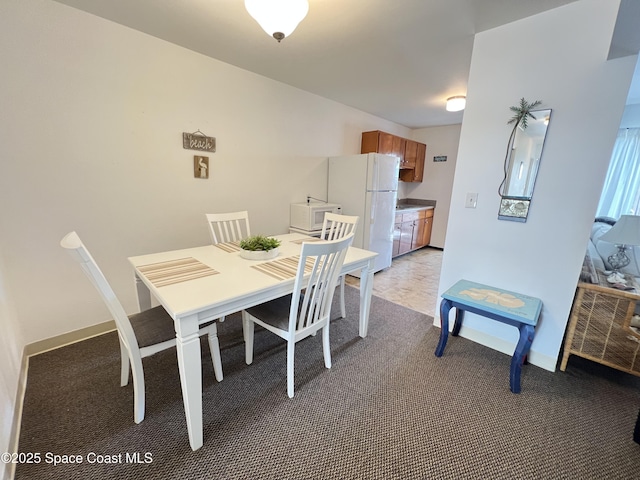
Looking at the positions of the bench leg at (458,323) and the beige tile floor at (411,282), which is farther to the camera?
the beige tile floor at (411,282)

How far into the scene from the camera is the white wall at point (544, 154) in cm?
153

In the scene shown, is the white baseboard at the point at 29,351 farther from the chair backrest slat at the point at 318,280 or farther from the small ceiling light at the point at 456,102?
the small ceiling light at the point at 456,102

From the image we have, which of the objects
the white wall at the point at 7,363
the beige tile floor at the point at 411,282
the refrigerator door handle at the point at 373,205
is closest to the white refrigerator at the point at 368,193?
the refrigerator door handle at the point at 373,205

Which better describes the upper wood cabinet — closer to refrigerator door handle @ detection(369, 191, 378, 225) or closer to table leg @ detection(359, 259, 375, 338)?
refrigerator door handle @ detection(369, 191, 378, 225)

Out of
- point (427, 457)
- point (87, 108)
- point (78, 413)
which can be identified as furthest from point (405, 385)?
point (87, 108)

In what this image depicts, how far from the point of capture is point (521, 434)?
1.35 metres

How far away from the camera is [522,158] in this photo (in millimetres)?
1792

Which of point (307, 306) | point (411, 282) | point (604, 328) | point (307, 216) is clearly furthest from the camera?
point (411, 282)

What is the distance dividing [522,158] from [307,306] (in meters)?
1.78

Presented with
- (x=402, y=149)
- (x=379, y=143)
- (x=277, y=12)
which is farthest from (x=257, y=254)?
(x=402, y=149)

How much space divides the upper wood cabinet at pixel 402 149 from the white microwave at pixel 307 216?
1.40 meters

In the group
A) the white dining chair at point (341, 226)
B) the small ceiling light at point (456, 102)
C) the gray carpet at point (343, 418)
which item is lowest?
the gray carpet at point (343, 418)

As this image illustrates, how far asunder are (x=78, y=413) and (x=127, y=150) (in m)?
1.76

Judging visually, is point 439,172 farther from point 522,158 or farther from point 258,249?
point 258,249
